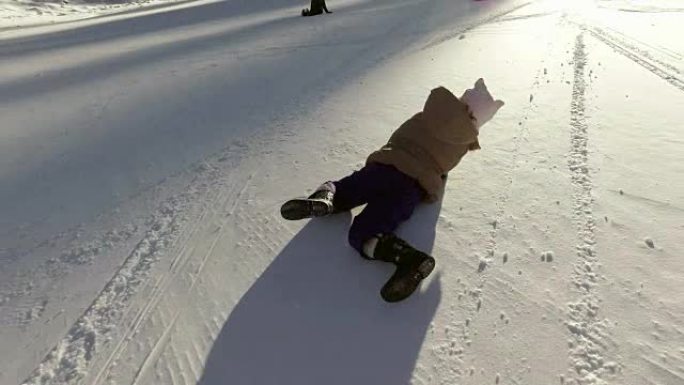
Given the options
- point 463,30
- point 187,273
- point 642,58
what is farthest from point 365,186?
point 463,30

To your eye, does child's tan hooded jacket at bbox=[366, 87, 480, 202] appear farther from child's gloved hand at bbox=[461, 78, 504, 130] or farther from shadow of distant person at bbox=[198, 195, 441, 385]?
shadow of distant person at bbox=[198, 195, 441, 385]

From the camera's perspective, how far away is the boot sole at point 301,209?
7.07 ft

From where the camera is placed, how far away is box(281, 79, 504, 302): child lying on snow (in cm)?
207

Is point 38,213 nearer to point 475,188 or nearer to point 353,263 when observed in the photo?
point 353,263

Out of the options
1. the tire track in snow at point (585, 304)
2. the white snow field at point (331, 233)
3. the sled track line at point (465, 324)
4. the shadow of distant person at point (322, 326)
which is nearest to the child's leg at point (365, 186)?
the white snow field at point (331, 233)

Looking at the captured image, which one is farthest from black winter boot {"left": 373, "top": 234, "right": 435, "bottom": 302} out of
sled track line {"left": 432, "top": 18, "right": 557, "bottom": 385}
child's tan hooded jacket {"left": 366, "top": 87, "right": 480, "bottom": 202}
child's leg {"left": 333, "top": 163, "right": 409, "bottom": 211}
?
child's tan hooded jacket {"left": 366, "top": 87, "right": 480, "bottom": 202}

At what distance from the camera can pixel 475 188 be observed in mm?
2557

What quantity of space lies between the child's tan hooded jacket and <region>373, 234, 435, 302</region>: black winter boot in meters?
0.50

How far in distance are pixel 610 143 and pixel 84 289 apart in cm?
299

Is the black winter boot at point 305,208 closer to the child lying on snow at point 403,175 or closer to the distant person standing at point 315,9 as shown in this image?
the child lying on snow at point 403,175

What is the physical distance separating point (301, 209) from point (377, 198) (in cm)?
37

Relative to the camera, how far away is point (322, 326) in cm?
176

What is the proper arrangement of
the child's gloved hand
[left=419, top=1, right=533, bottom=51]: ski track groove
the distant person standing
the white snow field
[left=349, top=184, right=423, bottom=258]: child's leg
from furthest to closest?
the distant person standing, [left=419, top=1, right=533, bottom=51]: ski track groove, the child's gloved hand, [left=349, top=184, right=423, bottom=258]: child's leg, the white snow field

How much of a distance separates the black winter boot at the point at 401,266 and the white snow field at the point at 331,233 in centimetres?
8
